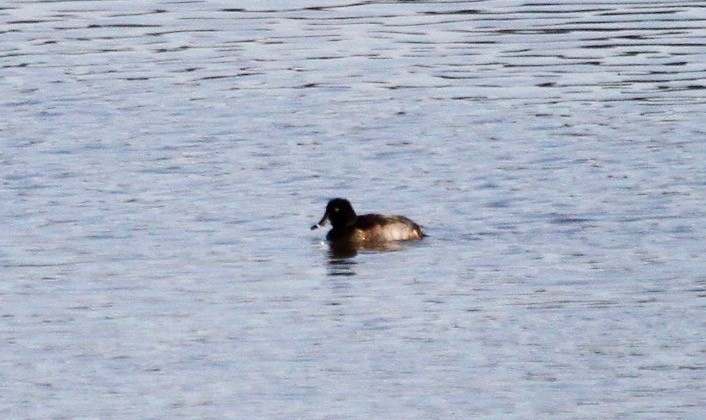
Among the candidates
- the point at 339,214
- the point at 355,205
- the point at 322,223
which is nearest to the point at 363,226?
the point at 339,214

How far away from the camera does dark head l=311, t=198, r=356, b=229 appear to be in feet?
66.7

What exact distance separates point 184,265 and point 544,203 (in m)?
4.49

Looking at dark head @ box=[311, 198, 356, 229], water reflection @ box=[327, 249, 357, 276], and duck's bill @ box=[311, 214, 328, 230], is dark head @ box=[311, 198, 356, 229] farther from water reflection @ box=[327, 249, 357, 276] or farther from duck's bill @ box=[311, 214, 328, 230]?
water reflection @ box=[327, 249, 357, 276]

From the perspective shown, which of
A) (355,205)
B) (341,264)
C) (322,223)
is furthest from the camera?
(355,205)

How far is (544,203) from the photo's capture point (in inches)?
814

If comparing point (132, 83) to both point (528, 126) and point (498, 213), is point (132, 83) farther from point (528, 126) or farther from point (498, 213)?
point (498, 213)

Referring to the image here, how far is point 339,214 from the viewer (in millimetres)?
20359

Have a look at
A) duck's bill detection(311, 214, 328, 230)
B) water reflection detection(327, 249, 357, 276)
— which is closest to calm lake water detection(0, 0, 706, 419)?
water reflection detection(327, 249, 357, 276)

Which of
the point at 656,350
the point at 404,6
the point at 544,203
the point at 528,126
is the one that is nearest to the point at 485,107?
the point at 528,126

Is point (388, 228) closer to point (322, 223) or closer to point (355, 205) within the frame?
point (322, 223)

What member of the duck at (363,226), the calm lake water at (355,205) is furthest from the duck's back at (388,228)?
the calm lake water at (355,205)

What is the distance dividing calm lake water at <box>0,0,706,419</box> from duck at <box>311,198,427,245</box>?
0.26 metres

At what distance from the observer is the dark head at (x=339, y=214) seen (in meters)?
20.3

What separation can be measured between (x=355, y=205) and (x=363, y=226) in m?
1.18
